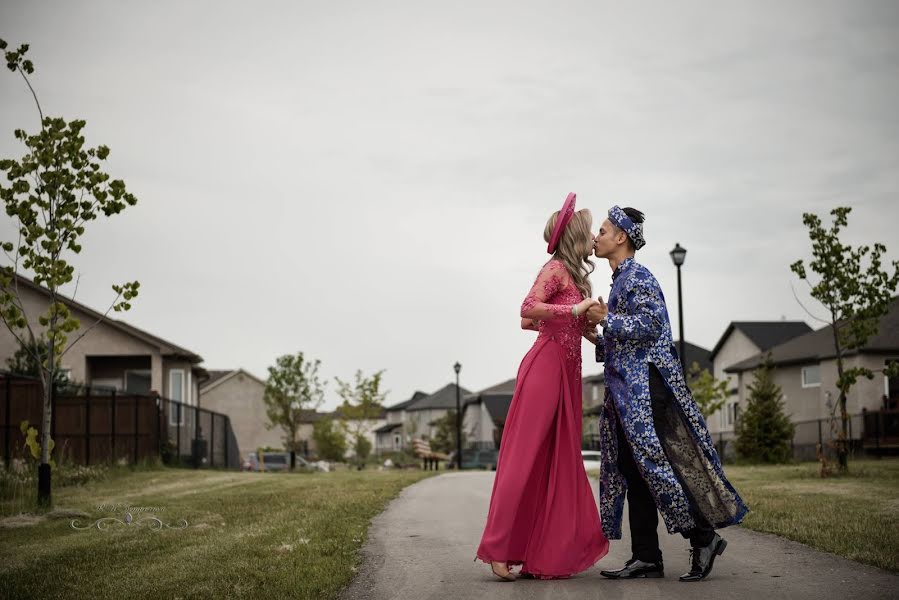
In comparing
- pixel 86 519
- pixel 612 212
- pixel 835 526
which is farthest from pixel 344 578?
pixel 86 519

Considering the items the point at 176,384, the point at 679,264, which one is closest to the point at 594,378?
the point at 176,384

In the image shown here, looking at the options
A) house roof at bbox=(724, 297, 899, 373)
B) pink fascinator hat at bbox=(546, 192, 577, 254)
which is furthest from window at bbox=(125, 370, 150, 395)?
pink fascinator hat at bbox=(546, 192, 577, 254)

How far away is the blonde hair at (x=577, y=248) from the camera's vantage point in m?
6.67

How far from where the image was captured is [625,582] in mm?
5906

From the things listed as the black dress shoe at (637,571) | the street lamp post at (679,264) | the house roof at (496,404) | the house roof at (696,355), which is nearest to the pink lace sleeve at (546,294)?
the black dress shoe at (637,571)

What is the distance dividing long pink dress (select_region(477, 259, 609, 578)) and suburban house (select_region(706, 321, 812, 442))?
46309 mm

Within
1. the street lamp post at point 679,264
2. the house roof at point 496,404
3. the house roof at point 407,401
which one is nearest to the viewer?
Result: the street lamp post at point 679,264

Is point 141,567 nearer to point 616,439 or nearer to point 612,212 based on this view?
point 616,439

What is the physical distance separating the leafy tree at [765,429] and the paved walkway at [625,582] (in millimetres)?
22207

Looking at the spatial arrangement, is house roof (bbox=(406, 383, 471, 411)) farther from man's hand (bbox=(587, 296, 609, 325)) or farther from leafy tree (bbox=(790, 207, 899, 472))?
man's hand (bbox=(587, 296, 609, 325))

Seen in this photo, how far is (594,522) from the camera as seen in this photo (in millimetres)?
6227

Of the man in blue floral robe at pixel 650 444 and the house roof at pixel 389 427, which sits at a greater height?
the man in blue floral robe at pixel 650 444

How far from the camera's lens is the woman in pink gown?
615cm

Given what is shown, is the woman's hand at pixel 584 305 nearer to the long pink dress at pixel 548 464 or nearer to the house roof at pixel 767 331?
the long pink dress at pixel 548 464
